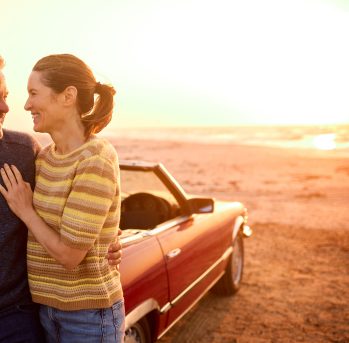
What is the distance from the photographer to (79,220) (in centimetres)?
163

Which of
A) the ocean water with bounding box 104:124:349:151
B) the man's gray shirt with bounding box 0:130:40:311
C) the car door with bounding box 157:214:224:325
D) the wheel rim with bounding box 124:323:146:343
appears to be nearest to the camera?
the man's gray shirt with bounding box 0:130:40:311

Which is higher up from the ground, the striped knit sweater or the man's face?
the man's face

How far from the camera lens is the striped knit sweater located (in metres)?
1.65

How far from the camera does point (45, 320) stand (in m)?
1.89

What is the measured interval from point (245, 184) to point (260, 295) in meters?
8.10

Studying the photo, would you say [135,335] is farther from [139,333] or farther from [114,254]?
[114,254]

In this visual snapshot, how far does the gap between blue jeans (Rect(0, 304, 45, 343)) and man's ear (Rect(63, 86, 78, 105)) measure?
2.74 ft

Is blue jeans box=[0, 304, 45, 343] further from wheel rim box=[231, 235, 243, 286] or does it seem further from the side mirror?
wheel rim box=[231, 235, 243, 286]

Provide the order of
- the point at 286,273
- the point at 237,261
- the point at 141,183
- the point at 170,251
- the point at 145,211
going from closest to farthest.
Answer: the point at 170,251 < the point at 145,211 < the point at 237,261 < the point at 286,273 < the point at 141,183

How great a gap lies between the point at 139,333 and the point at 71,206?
170 centimetres

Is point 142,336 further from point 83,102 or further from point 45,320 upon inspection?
point 83,102

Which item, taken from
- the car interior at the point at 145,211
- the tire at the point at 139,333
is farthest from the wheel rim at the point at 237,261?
the tire at the point at 139,333

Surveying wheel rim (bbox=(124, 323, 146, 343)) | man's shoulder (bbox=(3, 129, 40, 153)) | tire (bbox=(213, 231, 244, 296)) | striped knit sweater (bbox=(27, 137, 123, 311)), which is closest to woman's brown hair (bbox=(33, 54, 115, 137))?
striped knit sweater (bbox=(27, 137, 123, 311))

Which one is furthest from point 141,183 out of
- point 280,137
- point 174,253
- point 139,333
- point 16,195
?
point 280,137
